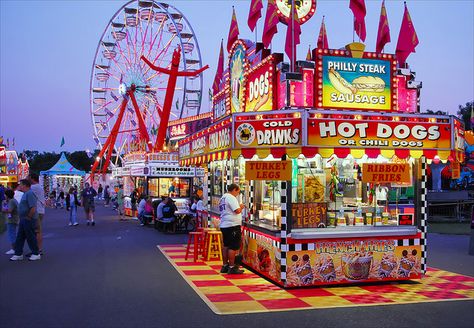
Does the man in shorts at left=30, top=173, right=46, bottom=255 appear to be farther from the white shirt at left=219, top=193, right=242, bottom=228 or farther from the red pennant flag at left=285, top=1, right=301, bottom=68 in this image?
the red pennant flag at left=285, top=1, right=301, bottom=68

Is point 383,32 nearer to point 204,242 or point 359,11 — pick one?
point 359,11

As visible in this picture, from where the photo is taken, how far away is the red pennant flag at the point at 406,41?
10781 millimetres

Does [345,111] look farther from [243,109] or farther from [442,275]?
[442,275]

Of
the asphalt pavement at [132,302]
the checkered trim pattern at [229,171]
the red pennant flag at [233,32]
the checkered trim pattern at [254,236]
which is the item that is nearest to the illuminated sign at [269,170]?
the checkered trim pattern at [254,236]

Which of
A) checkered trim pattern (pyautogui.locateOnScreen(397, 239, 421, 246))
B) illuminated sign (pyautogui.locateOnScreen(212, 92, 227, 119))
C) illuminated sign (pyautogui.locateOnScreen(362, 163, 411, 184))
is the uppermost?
illuminated sign (pyautogui.locateOnScreen(212, 92, 227, 119))

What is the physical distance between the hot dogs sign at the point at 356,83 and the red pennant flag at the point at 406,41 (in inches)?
53.6

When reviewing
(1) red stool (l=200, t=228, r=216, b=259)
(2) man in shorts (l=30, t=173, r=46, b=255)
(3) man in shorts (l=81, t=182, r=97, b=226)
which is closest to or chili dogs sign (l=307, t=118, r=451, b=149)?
(1) red stool (l=200, t=228, r=216, b=259)

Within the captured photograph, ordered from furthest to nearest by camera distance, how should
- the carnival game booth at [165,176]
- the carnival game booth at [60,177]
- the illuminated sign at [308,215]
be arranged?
the carnival game booth at [60,177] → the carnival game booth at [165,176] → the illuminated sign at [308,215]

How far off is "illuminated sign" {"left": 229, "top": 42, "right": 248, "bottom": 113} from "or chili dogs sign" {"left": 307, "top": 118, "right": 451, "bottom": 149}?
9.46 feet

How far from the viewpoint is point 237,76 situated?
11633 millimetres

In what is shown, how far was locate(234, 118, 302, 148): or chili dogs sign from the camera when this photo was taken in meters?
8.53

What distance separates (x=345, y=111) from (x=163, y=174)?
17.7m

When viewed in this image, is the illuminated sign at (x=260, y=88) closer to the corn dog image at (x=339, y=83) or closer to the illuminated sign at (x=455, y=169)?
the corn dog image at (x=339, y=83)

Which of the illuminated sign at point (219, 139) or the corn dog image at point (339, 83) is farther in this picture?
the illuminated sign at point (219, 139)
